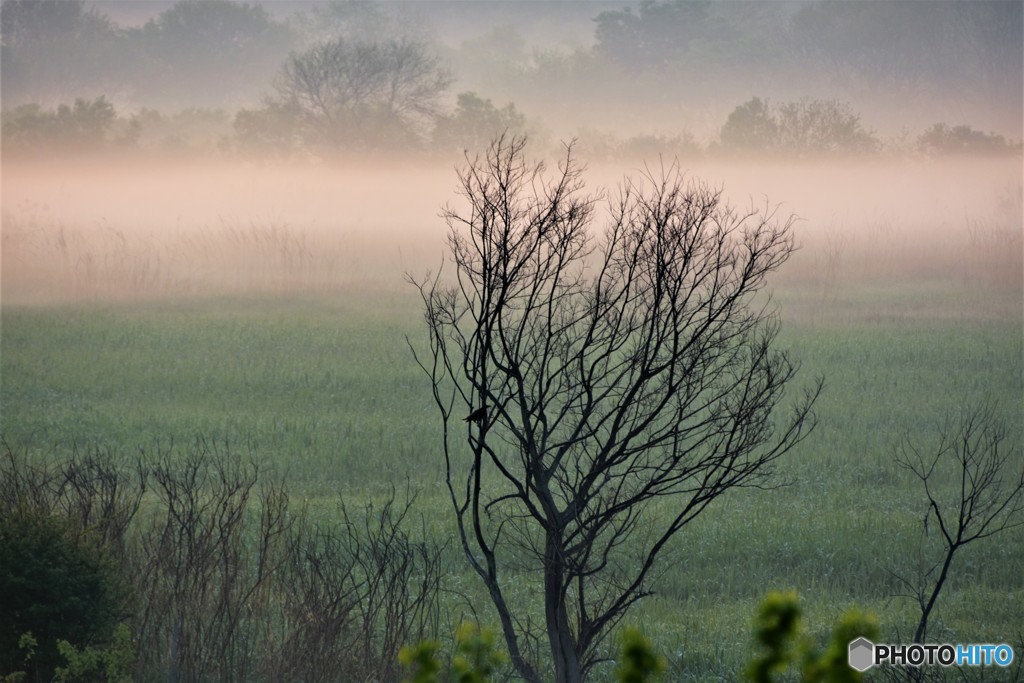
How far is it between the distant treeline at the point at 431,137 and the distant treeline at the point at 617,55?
1118 centimetres

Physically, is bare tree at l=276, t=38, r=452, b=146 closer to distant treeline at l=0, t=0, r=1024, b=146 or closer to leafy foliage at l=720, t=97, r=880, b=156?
distant treeline at l=0, t=0, r=1024, b=146

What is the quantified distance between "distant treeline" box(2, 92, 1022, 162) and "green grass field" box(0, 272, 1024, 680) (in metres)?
13.5

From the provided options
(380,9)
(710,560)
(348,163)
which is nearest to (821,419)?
(710,560)

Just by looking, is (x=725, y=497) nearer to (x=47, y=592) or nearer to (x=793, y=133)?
(x=47, y=592)

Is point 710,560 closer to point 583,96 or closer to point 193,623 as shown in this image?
point 193,623

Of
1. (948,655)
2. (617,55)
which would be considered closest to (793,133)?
(617,55)

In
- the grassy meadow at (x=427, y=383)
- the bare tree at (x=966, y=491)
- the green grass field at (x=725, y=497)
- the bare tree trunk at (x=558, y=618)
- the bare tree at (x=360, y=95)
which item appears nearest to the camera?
the bare tree trunk at (x=558, y=618)

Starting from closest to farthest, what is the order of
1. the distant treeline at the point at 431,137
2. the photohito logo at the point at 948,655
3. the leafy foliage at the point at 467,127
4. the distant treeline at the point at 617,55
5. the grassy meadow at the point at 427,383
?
the photohito logo at the point at 948,655 < the grassy meadow at the point at 427,383 < the distant treeline at the point at 431,137 < the leafy foliage at the point at 467,127 < the distant treeline at the point at 617,55

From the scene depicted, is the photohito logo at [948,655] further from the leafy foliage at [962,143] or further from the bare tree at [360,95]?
the leafy foliage at [962,143]

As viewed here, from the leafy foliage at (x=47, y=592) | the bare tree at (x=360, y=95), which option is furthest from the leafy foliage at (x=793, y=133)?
the leafy foliage at (x=47, y=592)

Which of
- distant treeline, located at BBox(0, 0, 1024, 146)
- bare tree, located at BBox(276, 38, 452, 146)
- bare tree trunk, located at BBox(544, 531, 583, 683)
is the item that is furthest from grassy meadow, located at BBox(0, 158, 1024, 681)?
distant treeline, located at BBox(0, 0, 1024, 146)

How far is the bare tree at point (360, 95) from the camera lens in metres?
49.9

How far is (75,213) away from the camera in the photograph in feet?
138

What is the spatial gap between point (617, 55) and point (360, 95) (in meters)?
24.0
